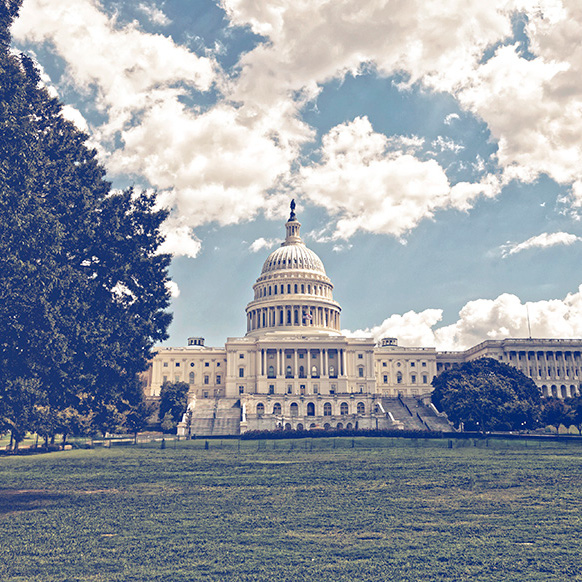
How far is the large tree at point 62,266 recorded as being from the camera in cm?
2869

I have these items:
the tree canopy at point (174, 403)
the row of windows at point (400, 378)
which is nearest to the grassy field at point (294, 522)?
the tree canopy at point (174, 403)

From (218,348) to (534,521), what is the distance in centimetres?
13074

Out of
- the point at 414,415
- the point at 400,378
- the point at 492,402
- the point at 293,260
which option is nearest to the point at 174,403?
the point at 414,415

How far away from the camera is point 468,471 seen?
131 ft

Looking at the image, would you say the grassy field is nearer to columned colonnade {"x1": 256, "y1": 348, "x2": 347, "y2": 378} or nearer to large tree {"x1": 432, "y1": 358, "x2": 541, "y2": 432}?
large tree {"x1": 432, "y1": 358, "x2": 541, "y2": 432}

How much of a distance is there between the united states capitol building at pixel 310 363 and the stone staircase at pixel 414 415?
0.24 meters

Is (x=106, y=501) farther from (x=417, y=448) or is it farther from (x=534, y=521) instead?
(x=417, y=448)

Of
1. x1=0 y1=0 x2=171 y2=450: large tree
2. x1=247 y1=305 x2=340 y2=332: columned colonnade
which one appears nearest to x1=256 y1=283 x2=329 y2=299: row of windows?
x1=247 y1=305 x2=340 y2=332: columned colonnade

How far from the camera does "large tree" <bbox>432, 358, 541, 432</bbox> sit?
3275 inches

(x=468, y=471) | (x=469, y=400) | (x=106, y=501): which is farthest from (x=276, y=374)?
(x=106, y=501)

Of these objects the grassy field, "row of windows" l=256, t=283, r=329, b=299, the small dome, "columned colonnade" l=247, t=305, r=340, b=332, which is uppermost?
the small dome

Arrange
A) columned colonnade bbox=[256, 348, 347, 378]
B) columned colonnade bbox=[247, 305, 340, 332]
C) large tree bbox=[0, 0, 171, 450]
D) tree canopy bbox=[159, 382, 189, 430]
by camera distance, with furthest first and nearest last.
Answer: columned colonnade bbox=[247, 305, 340, 332]
columned colonnade bbox=[256, 348, 347, 378]
tree canopy bbox=[159, 382, 189, 430]
large tree bbox=[0, 0, 171, 450]

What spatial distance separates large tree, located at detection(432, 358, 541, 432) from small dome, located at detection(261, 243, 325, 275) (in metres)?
70.8

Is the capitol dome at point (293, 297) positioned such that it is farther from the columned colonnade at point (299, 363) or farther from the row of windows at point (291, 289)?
the columned colonnade at point (299, 363)
